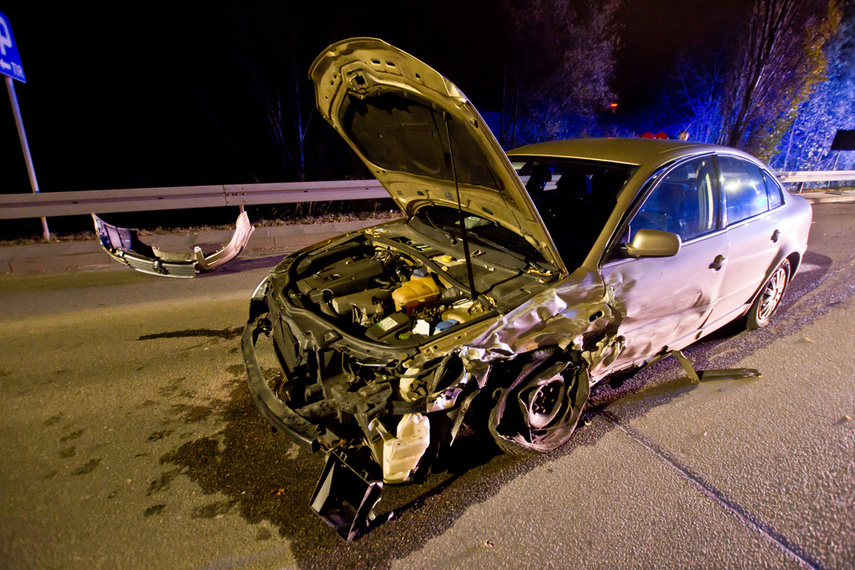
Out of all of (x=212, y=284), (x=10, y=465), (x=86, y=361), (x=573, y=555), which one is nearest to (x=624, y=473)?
(x=573, y=555)

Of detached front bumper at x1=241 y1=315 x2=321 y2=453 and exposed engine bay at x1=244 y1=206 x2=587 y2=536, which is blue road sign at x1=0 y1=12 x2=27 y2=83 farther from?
detached front bumper at x1=241 y1=315 x2=321 y2=453

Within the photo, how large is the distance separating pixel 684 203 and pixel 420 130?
6.29 ft

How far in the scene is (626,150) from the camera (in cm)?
304

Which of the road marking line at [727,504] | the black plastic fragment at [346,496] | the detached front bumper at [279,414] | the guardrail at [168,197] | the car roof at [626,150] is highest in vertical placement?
the car roof at [626,150]

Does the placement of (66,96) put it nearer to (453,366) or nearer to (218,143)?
(218,143)

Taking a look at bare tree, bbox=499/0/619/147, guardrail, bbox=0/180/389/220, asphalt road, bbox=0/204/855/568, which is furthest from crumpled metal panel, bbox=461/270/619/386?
bare tree, bbox=499/0/619/147

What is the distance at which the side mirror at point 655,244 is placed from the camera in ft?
7.86

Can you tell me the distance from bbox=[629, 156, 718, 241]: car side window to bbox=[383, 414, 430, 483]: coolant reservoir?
181cm

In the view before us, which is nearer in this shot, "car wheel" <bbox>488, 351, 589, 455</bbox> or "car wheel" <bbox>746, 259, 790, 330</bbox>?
"car wheel" <bbox>488, 351, 589, 455</bbox>

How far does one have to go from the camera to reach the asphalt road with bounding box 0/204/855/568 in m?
2.01

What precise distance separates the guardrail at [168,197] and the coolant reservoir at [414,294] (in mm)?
5917

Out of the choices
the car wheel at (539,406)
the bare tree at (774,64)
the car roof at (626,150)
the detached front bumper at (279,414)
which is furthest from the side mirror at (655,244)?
the bare tree at (774,64)

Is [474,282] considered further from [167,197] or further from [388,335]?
[167,197]

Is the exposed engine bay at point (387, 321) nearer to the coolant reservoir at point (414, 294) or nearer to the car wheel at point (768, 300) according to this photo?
the coolant reservoir at point (414, 294)
